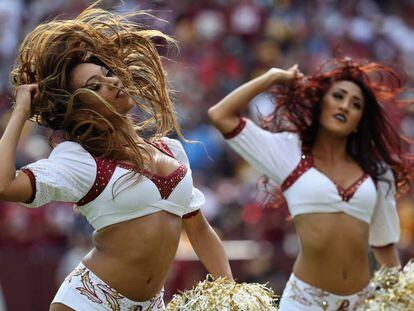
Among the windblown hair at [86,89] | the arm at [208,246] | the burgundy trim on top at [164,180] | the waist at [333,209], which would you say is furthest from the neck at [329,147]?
the burgundy trim on top at [164,180]

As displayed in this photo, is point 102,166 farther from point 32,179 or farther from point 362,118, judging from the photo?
point 362,118

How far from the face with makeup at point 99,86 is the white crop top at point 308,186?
156 cm

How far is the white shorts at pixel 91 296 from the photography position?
4.96 metres

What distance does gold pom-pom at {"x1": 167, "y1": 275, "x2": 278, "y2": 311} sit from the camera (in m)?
4.88

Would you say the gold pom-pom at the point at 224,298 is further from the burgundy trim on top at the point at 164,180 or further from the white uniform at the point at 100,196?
the burgundy trim on top at the point at 164,180

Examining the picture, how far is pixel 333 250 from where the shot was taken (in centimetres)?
627

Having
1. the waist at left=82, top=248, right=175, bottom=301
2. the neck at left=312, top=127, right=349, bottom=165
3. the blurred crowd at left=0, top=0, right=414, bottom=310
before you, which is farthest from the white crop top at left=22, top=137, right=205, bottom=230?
the blurred crowd at left=0, top=0, right=414, bottom=310

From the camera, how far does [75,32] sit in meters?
5.09

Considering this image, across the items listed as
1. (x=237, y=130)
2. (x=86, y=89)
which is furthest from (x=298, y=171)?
(x=86, y=89)

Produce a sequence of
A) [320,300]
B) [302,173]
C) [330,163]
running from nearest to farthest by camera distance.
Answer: [320,300] → [302,173] → [330,163]

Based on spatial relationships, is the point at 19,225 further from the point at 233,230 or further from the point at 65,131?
the point at 65,131

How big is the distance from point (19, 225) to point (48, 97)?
22.7 ft

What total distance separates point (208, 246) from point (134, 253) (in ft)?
1.72

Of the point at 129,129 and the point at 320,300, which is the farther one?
the point at 320,300
